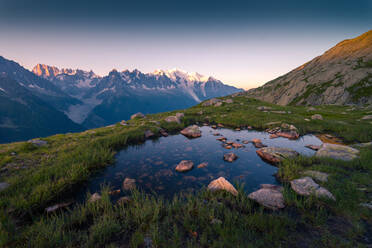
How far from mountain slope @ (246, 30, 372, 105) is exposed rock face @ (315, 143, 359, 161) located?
68266 millimetres

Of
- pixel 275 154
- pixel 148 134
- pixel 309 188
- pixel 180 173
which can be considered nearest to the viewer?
pixel 309 188

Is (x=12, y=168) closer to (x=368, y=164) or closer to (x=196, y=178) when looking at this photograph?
(x=196, y=178)

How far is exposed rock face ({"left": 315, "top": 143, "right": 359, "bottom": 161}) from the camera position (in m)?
8.67

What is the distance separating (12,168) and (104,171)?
483cm

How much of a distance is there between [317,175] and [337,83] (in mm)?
87952

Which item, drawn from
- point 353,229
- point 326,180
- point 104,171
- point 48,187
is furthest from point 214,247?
point 104,171

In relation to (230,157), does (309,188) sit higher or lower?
higher

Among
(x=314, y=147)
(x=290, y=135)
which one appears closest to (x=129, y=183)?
(x=314, y=147)

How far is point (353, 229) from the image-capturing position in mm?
4090

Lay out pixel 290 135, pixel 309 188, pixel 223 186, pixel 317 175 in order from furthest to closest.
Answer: pixel 290 135, pixel 317 175, pixel 223 186, pixel 309 188

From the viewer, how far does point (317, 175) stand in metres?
6.94

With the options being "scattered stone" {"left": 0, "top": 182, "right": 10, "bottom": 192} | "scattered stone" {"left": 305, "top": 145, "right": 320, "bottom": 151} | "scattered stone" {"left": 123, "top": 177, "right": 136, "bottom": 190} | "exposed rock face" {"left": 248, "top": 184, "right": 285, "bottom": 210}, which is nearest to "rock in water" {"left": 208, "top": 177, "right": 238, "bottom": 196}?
"exposed rock face" {"left": 248, "top": 184, "right": 285, "bottom": 210}

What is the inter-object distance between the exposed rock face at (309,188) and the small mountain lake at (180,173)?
1592mm

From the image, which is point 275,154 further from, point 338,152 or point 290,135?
point 290,135
